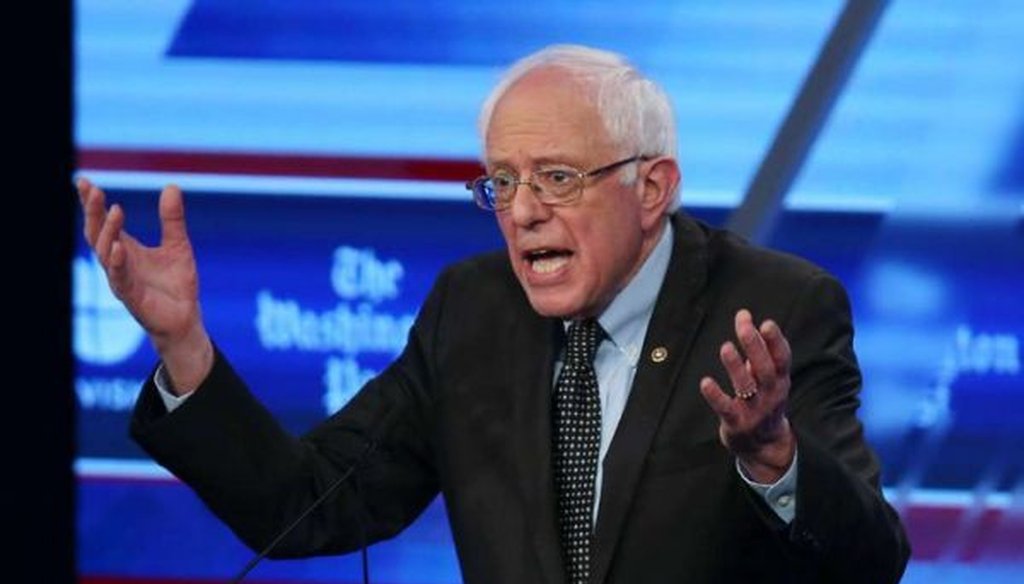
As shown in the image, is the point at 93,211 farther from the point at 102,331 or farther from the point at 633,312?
the point at 102,331

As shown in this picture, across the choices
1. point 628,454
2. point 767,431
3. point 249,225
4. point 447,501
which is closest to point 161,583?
point 249,225

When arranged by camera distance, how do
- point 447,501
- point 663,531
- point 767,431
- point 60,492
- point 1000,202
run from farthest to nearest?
1. point 60,492
2. point 1000,202
3. point 447,501
4. point 663,531
5. point 767,431

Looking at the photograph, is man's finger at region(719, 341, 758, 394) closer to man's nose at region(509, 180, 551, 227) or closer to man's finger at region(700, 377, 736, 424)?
man's finger at region(700, 377, 736, 424)

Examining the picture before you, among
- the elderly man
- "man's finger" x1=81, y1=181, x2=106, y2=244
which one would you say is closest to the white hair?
the elderly man

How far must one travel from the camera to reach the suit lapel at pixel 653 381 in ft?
7.91

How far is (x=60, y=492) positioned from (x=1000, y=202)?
168 cm

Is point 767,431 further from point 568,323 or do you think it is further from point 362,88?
point 362,88

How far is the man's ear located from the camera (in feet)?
8.41

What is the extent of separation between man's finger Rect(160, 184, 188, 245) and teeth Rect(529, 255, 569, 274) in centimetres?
39

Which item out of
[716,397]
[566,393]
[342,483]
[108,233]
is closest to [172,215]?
[108,233]

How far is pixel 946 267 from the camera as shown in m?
3.68

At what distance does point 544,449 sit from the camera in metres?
2.49

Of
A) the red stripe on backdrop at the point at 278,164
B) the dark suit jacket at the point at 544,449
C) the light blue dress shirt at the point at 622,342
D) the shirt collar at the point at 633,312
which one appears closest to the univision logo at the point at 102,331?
the red stripe on backdrop at the point at 278,164

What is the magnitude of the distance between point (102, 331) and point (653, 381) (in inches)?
64.3
